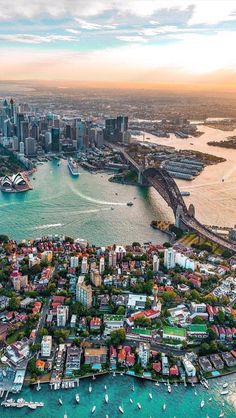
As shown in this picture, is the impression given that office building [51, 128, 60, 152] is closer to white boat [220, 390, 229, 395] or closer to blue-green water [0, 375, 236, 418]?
blue-green water [0, 375, 236, 418]

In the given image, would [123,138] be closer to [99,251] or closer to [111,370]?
Answer: [99,251]

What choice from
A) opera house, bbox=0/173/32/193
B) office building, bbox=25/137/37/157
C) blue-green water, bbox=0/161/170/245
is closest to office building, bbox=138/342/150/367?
blue-green water, bbox=0/161/170/245

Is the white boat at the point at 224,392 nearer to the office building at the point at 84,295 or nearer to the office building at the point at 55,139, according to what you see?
the office building at the point at 84,295

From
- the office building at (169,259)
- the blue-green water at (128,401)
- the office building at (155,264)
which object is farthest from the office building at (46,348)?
the office building at (169,259)

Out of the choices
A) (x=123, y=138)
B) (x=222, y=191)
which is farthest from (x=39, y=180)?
(x=123, y=138)

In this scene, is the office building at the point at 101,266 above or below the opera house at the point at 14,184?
above

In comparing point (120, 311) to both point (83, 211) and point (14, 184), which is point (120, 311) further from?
point (14, 184)

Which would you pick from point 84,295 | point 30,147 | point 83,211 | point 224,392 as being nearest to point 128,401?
point 224,392
